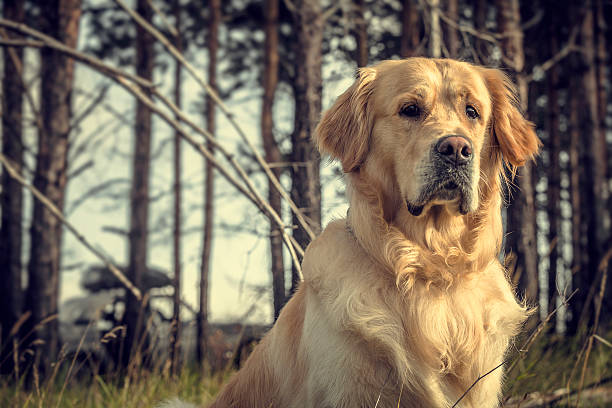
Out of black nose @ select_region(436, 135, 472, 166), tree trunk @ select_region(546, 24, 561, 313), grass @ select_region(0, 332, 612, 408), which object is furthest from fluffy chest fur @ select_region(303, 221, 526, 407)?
tree trunk @ select_region(546, 24, 561, 313)

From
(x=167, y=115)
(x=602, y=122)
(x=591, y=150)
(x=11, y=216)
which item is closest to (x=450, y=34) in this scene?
(x=167, y=115)

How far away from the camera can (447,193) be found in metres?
2.45

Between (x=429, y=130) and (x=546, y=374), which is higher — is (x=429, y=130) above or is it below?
above

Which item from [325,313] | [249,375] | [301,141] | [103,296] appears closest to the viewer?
[325,313]

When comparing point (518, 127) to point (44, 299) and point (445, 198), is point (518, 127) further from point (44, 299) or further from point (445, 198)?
point (44, 299)

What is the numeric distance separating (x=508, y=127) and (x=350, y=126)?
2.78ft

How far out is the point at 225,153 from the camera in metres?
3.92

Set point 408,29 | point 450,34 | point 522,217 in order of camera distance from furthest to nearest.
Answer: point 408,29 → point 450,34 → point 522,217

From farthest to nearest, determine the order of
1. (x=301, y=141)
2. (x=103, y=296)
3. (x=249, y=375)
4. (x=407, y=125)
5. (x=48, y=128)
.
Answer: (x=103, y=296)
(x=48, y=128)
(x=301, y=141)
(x=249, y=375)
(x=407, y=125)

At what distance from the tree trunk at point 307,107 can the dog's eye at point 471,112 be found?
207cm

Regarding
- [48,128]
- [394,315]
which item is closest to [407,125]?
[394,315]

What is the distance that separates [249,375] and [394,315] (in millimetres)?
943

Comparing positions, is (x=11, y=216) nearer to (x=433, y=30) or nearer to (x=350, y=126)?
(x=433, y=30)

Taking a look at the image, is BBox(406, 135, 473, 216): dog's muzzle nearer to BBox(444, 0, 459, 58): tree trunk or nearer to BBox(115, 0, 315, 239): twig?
BBox(115, 0, 315, 239): twig
